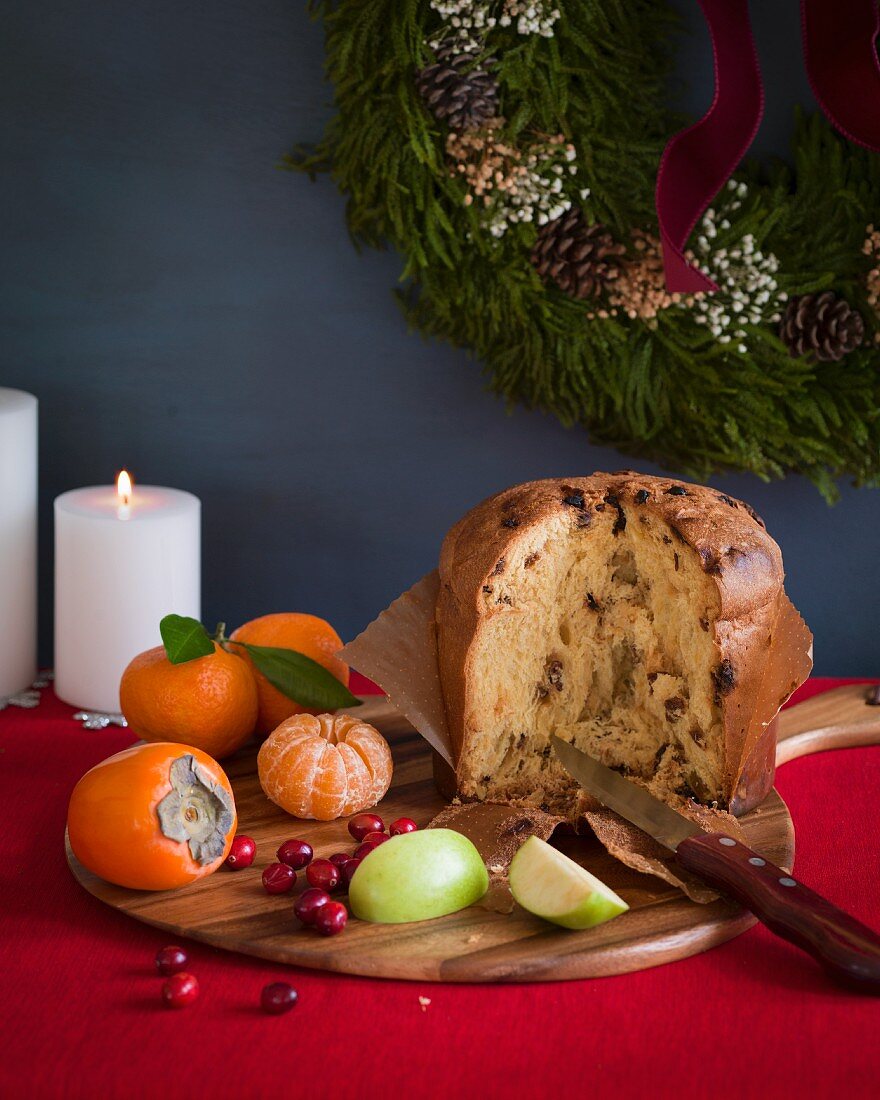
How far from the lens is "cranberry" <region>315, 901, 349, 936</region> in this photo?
1.06m

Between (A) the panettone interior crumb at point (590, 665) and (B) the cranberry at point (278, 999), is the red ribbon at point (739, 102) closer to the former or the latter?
(A) the panettone interior crumb at point (590, 665)

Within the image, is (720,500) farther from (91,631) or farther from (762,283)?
(91,631)

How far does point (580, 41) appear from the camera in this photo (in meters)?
1.53

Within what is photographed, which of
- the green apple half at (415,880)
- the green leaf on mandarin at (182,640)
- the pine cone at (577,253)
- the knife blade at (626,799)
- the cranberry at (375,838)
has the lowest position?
the cranberry at (375,838)

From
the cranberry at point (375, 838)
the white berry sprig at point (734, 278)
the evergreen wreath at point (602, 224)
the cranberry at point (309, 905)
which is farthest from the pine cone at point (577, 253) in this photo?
the cranberry at point (309, 905)

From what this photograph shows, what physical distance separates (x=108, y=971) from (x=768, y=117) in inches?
51.9

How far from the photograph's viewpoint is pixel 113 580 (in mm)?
1598

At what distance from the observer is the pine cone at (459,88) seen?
1.52 metres

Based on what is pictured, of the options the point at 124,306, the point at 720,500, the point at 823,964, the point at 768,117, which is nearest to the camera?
the point at 823,964

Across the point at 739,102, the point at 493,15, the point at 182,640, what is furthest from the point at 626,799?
the point at 493,15

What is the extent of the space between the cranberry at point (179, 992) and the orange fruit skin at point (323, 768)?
0.30 m

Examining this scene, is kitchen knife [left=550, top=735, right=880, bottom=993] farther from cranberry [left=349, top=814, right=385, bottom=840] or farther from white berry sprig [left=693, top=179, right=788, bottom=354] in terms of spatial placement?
white berry sprig [left=693, top=179, right=788, bottom=354]

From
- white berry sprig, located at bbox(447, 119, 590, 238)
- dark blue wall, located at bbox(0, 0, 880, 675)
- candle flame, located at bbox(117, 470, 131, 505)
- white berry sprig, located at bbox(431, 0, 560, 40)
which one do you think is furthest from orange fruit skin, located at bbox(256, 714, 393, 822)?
white berry sprig, located at bbox(431, 0, 560, 40)

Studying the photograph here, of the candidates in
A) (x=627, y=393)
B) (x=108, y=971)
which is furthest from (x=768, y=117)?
(x=108, y=971)
